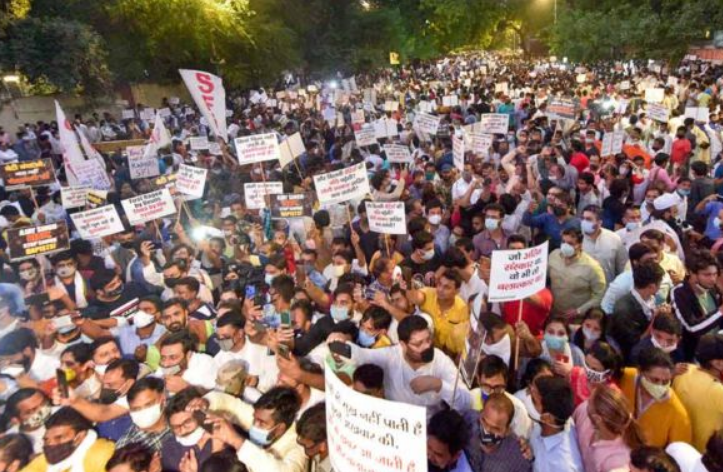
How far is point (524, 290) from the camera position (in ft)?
12.9

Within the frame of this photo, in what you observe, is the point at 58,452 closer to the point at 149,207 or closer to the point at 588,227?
the point at 149,207

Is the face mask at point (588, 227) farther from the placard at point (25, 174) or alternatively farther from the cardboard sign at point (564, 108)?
the placard at point (25, 174)

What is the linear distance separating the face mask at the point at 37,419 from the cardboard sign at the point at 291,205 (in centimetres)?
348

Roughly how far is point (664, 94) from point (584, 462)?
1346cm

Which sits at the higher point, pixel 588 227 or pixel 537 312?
pixel 588 227

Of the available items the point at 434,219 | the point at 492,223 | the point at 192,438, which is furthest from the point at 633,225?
the point at 192,438

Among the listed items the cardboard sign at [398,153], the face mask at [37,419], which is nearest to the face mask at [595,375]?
the face mask at [37,419]

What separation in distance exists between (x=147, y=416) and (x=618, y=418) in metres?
2.81

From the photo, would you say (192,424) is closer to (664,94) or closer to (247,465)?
(247,465)

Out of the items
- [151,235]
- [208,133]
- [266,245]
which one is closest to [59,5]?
[208,133]

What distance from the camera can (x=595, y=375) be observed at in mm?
3336

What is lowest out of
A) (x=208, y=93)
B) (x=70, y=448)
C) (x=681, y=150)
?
(x=681, y=150)

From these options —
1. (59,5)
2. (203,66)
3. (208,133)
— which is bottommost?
(208,133)

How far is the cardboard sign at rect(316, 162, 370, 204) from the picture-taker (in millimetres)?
6352
